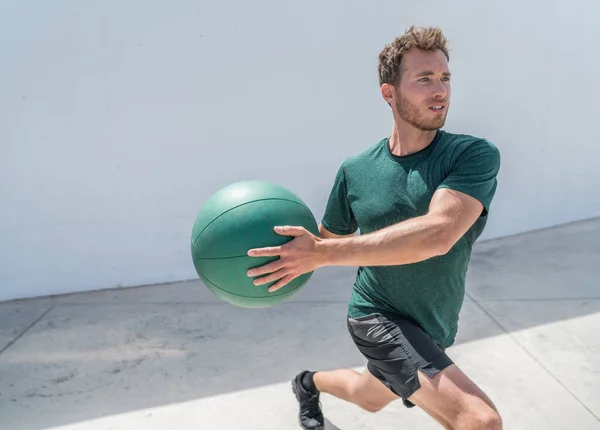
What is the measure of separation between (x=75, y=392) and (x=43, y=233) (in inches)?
67.0

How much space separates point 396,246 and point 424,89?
0.68 meters

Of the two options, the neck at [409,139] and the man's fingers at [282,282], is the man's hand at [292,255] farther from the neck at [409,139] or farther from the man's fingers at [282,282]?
the neck at [409,139]

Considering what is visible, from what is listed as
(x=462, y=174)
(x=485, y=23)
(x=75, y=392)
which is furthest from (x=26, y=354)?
(x=485, y=23)

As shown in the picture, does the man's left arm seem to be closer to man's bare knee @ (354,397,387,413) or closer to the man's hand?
the man's hand

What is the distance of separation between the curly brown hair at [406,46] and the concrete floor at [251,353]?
1.67 metres

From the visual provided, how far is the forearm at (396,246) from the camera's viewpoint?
2066 millimetres

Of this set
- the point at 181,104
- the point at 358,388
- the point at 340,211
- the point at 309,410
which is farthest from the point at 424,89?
the point at 181,104

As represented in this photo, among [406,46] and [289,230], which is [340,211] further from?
[406,46]

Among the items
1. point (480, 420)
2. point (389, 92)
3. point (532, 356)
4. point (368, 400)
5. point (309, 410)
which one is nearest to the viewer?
A: point (480, 420)

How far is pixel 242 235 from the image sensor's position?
7.43 feet

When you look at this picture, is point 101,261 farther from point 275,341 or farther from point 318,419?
point 318,419

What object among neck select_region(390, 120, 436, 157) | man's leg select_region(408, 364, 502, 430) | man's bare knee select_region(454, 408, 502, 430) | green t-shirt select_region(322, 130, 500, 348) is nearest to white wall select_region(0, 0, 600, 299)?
green t-shirt select_region(322, 130, 500, 348)

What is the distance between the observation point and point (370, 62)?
5203mm

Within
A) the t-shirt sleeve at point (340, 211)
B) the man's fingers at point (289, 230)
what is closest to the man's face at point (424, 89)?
the t-shirt sleeve at point (340, 211)
